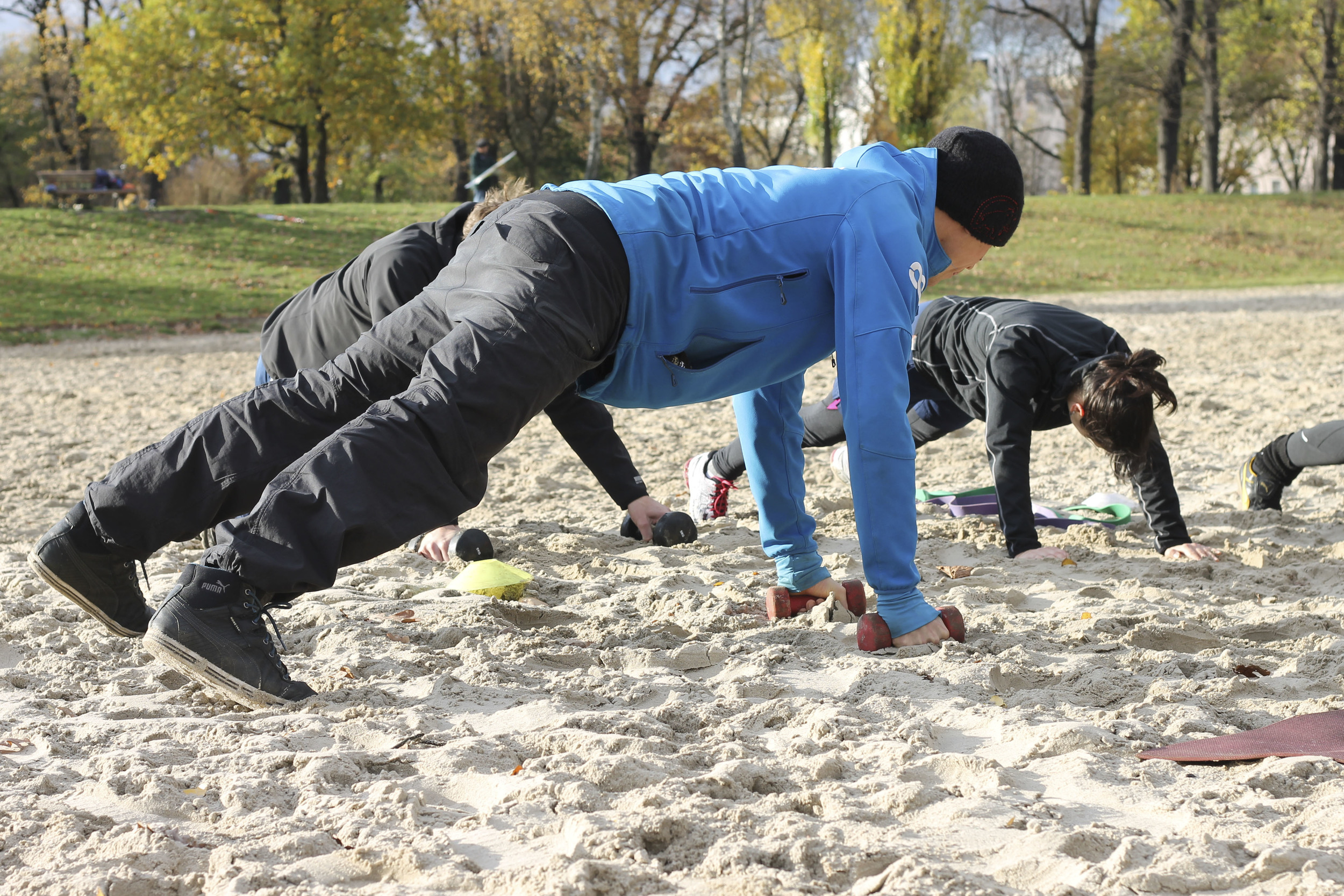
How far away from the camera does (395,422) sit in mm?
2221

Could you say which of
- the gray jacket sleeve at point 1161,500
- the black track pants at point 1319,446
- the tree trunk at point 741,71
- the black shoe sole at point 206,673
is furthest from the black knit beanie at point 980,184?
the tree trunk at point 741,71

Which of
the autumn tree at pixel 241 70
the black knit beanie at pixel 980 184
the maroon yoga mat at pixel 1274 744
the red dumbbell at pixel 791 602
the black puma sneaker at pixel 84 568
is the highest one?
the autumn tree at pixel 241 70

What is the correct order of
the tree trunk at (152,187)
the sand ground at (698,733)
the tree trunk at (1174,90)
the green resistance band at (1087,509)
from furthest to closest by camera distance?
1. the tree trunk at (152,187)
2. the tree trunk at (1174,90)
3. the green resistance band at (1087,509)
4. the sand ground at (698,733)

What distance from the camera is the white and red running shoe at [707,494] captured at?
4590mm

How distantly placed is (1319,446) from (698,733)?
318cm

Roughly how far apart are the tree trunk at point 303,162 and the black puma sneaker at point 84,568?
2825 cm

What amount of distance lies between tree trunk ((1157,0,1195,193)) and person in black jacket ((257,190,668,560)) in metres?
29.9

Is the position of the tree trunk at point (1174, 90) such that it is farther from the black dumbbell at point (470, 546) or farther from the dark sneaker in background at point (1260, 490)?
the black dumbbell at point (470, 546)

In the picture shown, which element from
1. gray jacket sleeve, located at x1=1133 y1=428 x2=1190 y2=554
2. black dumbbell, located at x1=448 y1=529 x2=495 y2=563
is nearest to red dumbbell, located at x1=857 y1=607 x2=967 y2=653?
gray jacket sleeve, located at x1=1133 y1=428 x2=1190 y2=554

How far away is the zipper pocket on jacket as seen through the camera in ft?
8.18

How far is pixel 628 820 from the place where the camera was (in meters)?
1.98

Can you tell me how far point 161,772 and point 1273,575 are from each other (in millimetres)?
3369

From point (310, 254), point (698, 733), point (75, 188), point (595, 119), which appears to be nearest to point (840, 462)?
point (698, 733)

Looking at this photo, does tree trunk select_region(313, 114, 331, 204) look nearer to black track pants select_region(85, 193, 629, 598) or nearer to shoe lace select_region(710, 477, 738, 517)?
shoe lace select_region(710, 477, 738, 517)
